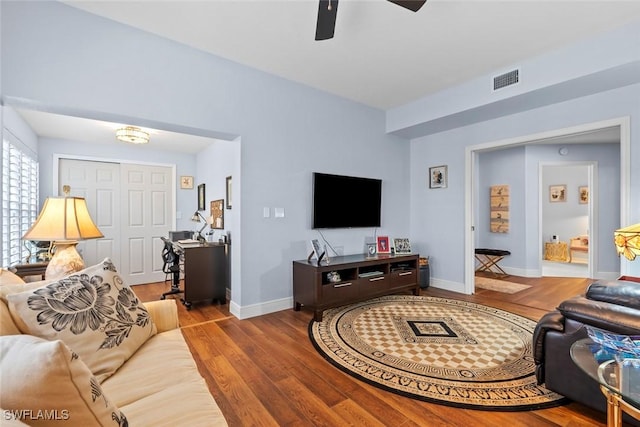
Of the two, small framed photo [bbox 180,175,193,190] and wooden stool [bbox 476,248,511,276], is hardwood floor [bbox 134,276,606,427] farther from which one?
small framed photo [bbox 180,175,193,190]

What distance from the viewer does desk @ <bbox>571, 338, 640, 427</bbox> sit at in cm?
105

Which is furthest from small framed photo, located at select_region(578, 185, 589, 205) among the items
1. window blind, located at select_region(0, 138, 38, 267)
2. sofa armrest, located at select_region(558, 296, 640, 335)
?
window blind, located at select_region(0, 138, 38, 267)

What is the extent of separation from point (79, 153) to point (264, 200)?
11.0 feet

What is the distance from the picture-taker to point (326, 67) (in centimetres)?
330

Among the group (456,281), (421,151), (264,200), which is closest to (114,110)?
(264,200)

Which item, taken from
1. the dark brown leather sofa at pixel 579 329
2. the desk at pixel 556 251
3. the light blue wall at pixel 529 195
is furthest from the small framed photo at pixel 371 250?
the desk at pixel 556 251

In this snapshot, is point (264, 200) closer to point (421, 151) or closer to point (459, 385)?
point (459, 385)

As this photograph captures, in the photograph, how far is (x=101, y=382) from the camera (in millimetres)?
1262

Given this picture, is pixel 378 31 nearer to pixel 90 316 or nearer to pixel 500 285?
pixel 90 316

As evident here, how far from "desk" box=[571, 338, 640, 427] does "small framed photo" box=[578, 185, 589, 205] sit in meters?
7.36

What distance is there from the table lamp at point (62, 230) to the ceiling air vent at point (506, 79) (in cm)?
416

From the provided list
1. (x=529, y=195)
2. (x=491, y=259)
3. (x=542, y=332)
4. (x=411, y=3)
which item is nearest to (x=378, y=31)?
(x=411, y=3)

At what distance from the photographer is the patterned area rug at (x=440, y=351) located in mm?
1889

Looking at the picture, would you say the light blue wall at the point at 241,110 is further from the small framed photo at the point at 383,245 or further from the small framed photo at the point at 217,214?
the small framed photo at the point at 217,214
